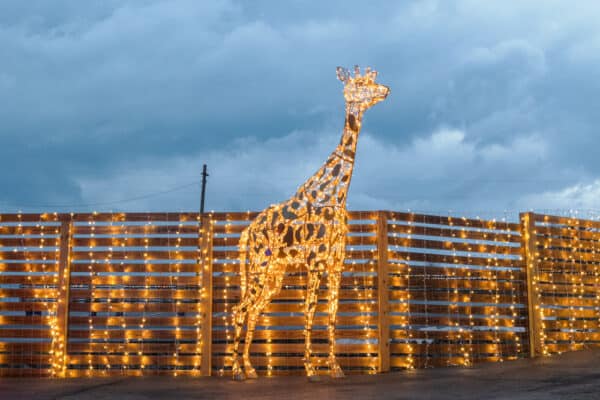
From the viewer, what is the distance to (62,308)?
9820 millimetres

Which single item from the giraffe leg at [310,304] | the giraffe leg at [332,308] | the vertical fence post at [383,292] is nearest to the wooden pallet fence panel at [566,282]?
the vertical fence post at [383,292]

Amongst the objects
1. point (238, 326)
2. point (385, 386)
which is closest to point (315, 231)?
point (238, 326)

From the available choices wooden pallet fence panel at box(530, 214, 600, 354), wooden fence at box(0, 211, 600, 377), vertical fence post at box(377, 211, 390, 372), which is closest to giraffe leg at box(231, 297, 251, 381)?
wooden fence at box(0, 211, 600, 377)

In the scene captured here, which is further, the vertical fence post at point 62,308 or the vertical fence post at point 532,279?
Answer: the vertical fence post at point 532,279

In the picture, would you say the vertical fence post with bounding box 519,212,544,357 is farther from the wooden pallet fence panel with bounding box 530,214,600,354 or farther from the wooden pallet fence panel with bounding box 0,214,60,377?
the wooden pallet fence panel with bounding box 0,214,60,377

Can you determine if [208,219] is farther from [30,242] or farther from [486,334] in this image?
[486,334]

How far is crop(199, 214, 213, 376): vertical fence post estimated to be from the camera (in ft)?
31.6

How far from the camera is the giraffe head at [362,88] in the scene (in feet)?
28.2

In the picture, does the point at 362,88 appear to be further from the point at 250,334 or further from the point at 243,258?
the point at 250,334

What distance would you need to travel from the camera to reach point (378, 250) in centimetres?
976

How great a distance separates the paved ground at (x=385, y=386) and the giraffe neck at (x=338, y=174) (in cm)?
235

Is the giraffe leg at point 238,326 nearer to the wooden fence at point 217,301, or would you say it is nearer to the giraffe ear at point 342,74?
the wooden fence at point 217,301

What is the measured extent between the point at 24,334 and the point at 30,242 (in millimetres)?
1429

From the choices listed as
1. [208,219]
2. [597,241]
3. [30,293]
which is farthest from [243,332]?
[597,241]
